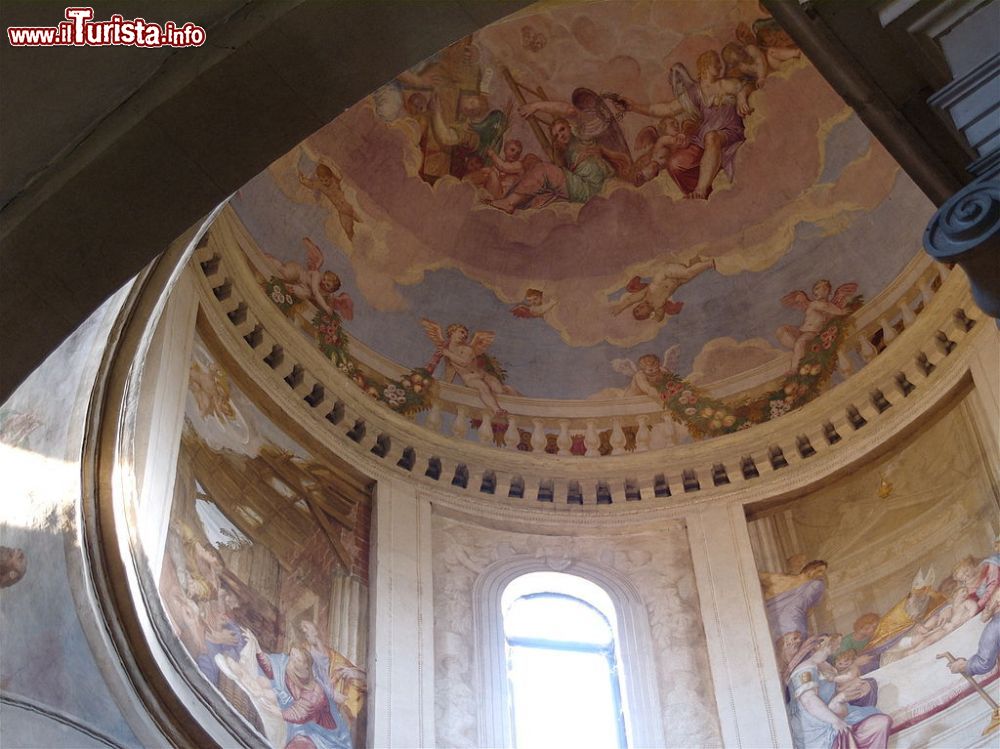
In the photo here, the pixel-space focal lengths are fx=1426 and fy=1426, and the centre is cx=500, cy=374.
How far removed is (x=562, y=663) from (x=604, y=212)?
5.73 meters

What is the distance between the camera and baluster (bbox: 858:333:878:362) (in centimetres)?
1454

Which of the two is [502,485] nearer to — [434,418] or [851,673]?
[434,418]

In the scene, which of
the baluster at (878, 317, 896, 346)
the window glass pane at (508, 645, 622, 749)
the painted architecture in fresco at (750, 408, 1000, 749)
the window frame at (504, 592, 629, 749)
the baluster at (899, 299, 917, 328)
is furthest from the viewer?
the baluster at (878, 317, 896, 346)

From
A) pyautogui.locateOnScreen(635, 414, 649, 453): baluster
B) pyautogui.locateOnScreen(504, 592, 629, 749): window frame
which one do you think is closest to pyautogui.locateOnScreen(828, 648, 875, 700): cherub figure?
pyautogui.locateOnScreen(504, 592, 629, 749): window frame

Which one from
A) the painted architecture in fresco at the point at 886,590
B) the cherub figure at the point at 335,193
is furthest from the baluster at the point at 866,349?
the cherub figure at the point at 335,193

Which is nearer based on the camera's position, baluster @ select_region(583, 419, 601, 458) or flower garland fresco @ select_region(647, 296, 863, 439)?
flower garland fresco @ select_region(647, 296, 863, 439)

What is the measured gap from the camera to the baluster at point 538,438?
15156 mm

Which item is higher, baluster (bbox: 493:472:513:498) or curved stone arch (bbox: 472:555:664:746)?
baluster (bbox: 493:472:513:498)

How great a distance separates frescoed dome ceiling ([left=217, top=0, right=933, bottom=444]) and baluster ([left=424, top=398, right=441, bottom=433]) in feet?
0.53

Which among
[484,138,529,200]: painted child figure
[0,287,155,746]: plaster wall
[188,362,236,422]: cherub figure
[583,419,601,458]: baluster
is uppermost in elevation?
[484,138,529,200]: painted child figure

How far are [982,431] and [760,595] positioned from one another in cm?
252

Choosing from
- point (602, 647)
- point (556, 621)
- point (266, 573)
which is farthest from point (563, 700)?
point (266, 573)

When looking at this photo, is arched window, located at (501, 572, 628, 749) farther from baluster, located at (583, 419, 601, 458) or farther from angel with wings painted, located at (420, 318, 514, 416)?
angel with wings painted, located at (420, 318, 514, 416)

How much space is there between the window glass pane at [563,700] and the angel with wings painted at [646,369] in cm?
344
